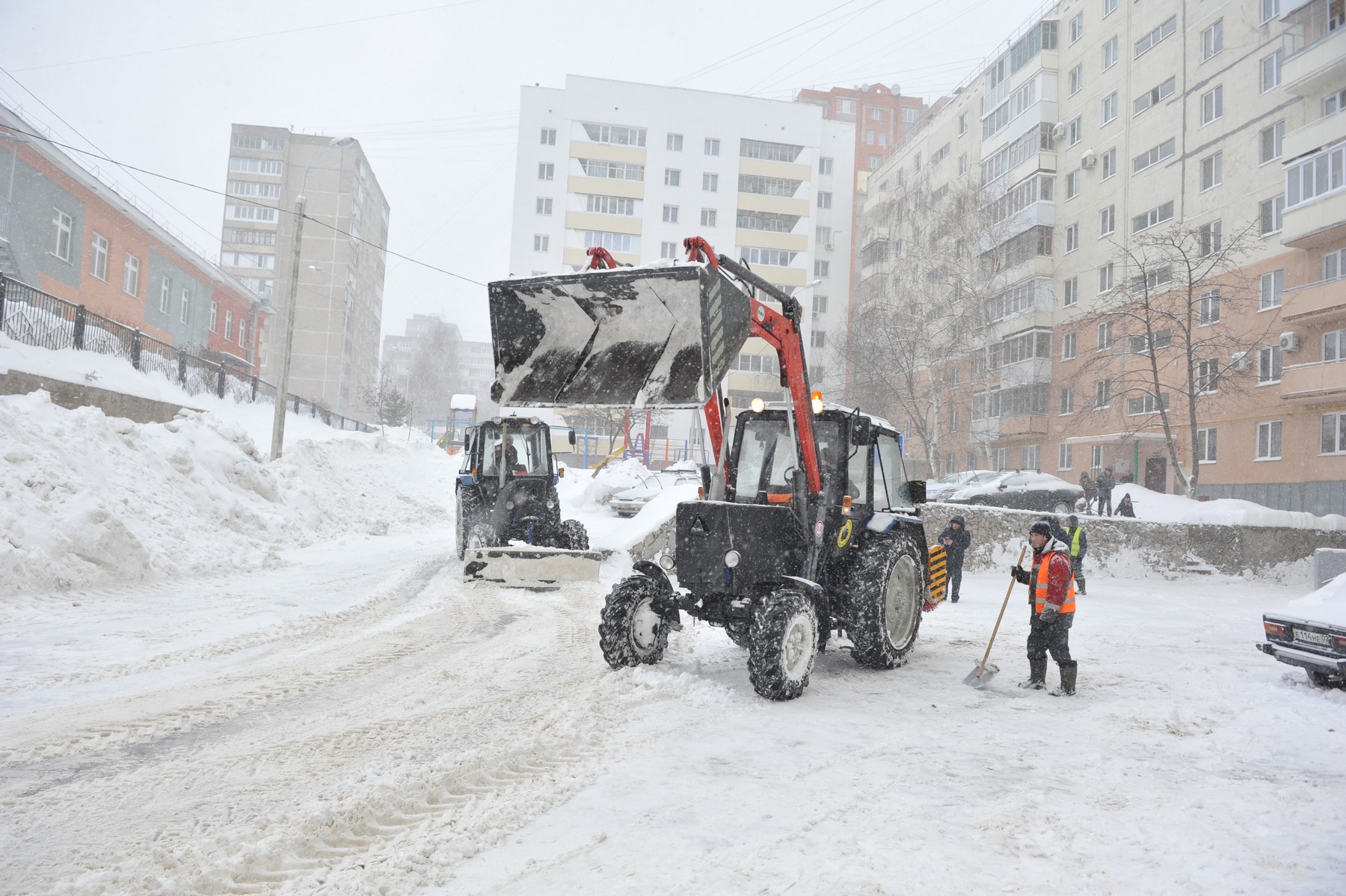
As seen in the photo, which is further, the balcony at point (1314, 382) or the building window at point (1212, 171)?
the building window at point (1212, 171)

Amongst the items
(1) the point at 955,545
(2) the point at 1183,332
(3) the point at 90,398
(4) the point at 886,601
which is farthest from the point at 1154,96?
(3) the point at 90,398

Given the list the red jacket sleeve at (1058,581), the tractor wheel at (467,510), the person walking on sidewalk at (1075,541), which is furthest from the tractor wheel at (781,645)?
the person walking on sidewalk at (1075,541)

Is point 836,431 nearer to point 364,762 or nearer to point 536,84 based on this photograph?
point 364,762

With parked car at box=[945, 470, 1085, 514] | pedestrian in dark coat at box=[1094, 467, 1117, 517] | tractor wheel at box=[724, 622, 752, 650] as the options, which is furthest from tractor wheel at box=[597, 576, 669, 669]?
parked car at box=[945, 470, 1085, 514]

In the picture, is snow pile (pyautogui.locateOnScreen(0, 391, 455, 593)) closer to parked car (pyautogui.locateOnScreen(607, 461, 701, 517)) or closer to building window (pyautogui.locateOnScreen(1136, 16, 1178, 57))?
parked car (pyautogui.locateOnScreen(607, 461, 701, 517))

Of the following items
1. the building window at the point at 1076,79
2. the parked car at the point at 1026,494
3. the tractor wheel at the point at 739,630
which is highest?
the building window at the point at 1076,79

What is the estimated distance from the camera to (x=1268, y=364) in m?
26.0

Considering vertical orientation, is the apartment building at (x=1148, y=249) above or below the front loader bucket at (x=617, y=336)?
above

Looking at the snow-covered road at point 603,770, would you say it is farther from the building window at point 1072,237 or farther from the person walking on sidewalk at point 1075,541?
the building window at point 1072,237

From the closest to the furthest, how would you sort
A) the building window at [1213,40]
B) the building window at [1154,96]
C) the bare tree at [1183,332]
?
the bare tree at [1183,332] < the building window at [1213,40] < the building window at [1154,96]

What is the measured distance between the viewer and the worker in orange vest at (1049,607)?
670 centimetres

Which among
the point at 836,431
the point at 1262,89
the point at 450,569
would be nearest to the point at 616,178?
the point at 1262,89

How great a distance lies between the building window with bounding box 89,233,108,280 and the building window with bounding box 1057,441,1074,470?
36.9 metres

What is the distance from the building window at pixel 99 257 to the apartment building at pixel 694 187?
27.9 metres
